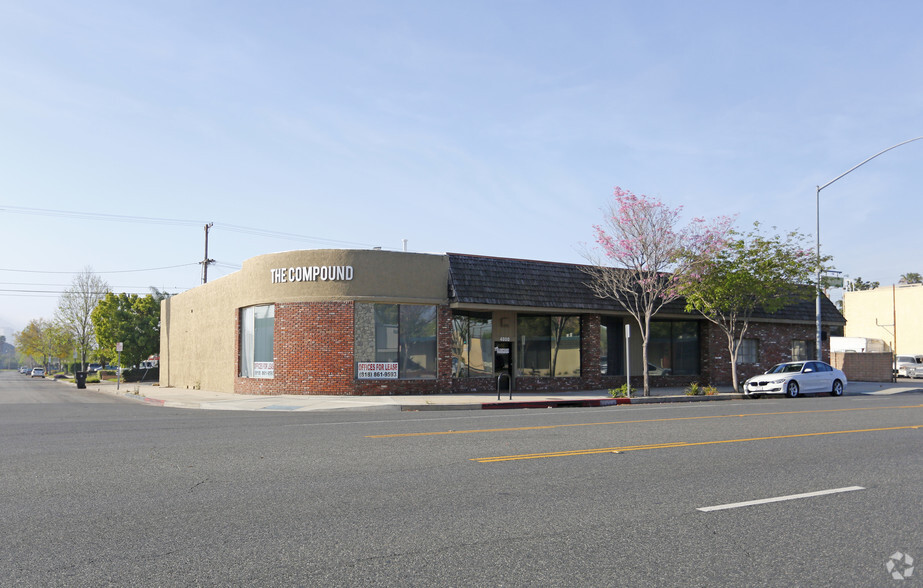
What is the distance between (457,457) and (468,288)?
53.6 ft

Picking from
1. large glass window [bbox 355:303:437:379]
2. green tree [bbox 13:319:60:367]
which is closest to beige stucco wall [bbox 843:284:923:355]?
large glass window [bbox 355:303:437:379]

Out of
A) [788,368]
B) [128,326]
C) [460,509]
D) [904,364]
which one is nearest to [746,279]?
[788,368]

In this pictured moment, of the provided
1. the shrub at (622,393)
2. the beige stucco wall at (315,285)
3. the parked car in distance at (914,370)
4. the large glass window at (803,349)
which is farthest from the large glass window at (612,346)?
the parked car in distance at (914,370)

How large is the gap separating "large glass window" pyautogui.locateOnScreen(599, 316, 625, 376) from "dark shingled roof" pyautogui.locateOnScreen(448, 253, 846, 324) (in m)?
1.44

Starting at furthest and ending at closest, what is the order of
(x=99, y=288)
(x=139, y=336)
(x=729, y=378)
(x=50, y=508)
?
(x=99, y=288) < (x=139, y=336) < (x=729, y=378) < (x=50, y=508)

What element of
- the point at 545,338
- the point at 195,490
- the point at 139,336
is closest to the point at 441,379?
the point at 545,338

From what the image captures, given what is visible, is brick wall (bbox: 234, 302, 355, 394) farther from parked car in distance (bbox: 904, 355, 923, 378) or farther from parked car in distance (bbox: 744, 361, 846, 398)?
parked car in distance (bbox: 904, 355, 923, 378)

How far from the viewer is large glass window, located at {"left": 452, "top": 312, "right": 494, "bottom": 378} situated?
1053 inches

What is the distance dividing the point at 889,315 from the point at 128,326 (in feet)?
227

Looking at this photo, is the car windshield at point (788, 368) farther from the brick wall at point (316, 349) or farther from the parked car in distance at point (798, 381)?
the brick wall at point (316, 349)

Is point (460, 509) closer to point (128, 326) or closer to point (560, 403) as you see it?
point (560, 403)

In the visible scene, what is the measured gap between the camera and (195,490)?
25.2ft

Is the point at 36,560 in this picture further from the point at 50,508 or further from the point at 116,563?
the point at 50,508

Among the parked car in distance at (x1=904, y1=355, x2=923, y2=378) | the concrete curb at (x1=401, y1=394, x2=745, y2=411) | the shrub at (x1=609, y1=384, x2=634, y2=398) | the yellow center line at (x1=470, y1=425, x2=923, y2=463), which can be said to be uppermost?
the yellow center line at (x1=470, y1=425, x2=923, y2=463)
